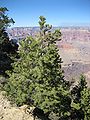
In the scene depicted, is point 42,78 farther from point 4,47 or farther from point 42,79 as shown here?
point 4,47

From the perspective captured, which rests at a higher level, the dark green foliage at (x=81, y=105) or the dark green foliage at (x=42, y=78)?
the dark green foliage at (x=42, y=78)

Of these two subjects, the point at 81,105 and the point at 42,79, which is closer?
the point at 42,79

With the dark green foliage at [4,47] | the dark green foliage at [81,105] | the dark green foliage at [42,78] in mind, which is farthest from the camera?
the dark green foliage at [4,47]

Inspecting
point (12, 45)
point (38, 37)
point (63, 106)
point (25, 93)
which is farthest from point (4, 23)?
point (63, 106)

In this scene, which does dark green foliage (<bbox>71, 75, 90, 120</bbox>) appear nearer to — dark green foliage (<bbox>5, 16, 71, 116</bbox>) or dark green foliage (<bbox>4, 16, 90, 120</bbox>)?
dark green foliage (<bbox>4, 16, 90, 120</bbox>)

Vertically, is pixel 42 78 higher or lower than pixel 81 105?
higher

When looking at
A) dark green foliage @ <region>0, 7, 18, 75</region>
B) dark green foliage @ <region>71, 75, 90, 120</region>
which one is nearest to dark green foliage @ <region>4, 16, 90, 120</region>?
dark green foliage @ <region>71, 75, 90, 120</region>

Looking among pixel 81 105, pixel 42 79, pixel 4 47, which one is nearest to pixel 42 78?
pixel 42 79

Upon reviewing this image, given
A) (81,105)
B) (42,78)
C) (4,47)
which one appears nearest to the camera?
(42,78)

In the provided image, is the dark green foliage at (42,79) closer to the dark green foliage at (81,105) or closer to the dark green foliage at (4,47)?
the dark green foliage at (81,105)

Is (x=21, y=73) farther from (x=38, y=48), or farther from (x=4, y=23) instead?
(x=4, y=23)

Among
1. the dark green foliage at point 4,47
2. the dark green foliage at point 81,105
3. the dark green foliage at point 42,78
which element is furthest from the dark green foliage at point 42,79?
the dark green foliage at point 4,47

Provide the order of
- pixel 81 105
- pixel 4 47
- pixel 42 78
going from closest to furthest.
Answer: pixel 42 78, pixel 81 105, pixel 4 47

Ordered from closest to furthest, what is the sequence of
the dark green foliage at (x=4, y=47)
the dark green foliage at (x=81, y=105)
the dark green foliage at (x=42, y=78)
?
the dark green foliage at (x=42, y=78), the dark green foliage at (x=81, y=105), the dark green foliage at (x=4, y=47)
